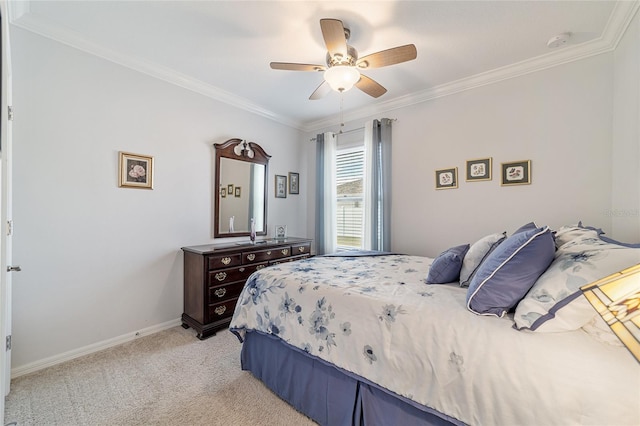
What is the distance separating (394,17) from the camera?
1.91m

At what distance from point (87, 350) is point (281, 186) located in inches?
109

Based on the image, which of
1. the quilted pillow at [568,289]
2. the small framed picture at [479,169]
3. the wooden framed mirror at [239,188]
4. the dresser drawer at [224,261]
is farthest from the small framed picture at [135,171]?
the small framed picture at [479,169]

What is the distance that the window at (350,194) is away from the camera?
3785 mm

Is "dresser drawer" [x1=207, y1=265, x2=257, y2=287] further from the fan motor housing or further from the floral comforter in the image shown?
the fan motor housing

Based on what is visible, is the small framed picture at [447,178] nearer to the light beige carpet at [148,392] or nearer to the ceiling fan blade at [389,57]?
the ceiling fan blade at [389,57]

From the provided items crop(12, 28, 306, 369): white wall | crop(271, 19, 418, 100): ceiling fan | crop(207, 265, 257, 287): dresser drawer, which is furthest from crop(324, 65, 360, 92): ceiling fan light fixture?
crop(207, 265, 257, 287): dresser drawer

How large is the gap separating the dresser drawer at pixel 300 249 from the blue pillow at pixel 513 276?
2529mm

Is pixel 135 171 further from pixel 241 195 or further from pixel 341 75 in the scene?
pixel 341 75

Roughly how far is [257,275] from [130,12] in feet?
7.04

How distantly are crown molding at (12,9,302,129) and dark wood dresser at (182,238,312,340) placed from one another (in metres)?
1.80

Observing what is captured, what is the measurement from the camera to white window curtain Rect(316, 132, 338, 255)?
3.90 meters

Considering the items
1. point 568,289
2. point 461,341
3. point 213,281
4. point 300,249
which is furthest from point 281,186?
point 568,289

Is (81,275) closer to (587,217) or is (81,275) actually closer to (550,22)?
(550,22)

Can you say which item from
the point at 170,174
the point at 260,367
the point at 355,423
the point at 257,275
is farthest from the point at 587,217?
the point at 170,174
